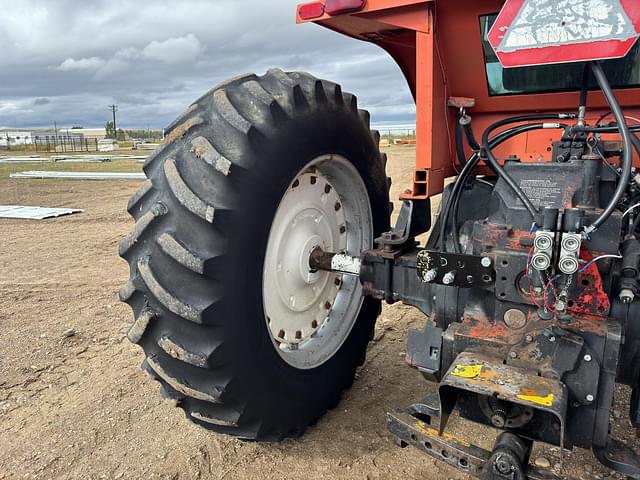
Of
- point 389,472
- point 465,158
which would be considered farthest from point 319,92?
point 389,472

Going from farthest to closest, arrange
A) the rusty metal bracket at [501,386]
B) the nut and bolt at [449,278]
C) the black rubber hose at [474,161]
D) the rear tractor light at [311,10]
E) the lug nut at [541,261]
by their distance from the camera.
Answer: the black rubber hose at [474,161] → the rear tractor light at [311,10] → the nut and bolt at [449,278] → the lug nut at [541,261] → the rusty metal bracket at [501,386]

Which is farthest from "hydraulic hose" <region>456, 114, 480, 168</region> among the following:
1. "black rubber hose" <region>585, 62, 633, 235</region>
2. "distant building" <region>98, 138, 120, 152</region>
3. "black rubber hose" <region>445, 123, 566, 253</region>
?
"distant building" <region>98, 138, 120, 152</region>

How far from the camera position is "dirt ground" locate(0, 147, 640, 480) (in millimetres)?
2418

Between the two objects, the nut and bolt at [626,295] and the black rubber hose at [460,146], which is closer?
the nut and bolt at [626,295]

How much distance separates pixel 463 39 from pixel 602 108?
919 millimetres

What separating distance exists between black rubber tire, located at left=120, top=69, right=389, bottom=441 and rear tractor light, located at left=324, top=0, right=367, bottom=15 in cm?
40

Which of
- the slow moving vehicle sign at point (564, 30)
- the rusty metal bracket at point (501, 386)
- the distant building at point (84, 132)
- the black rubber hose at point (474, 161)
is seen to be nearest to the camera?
the rusty metal bracket at point (501, 386)

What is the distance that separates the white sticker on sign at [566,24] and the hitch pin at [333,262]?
3.91 feet

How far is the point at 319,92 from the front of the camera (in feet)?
7.84

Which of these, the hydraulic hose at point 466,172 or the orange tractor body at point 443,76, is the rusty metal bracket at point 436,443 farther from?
the orange tractor body at point 443,76

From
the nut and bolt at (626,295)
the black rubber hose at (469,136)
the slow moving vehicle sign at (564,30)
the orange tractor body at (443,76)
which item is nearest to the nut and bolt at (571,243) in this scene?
the nut and bolt at (626,295)

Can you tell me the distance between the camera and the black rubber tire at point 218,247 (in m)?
1.91

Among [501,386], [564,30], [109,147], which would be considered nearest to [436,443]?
[501,386]

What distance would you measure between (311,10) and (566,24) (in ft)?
3.80
